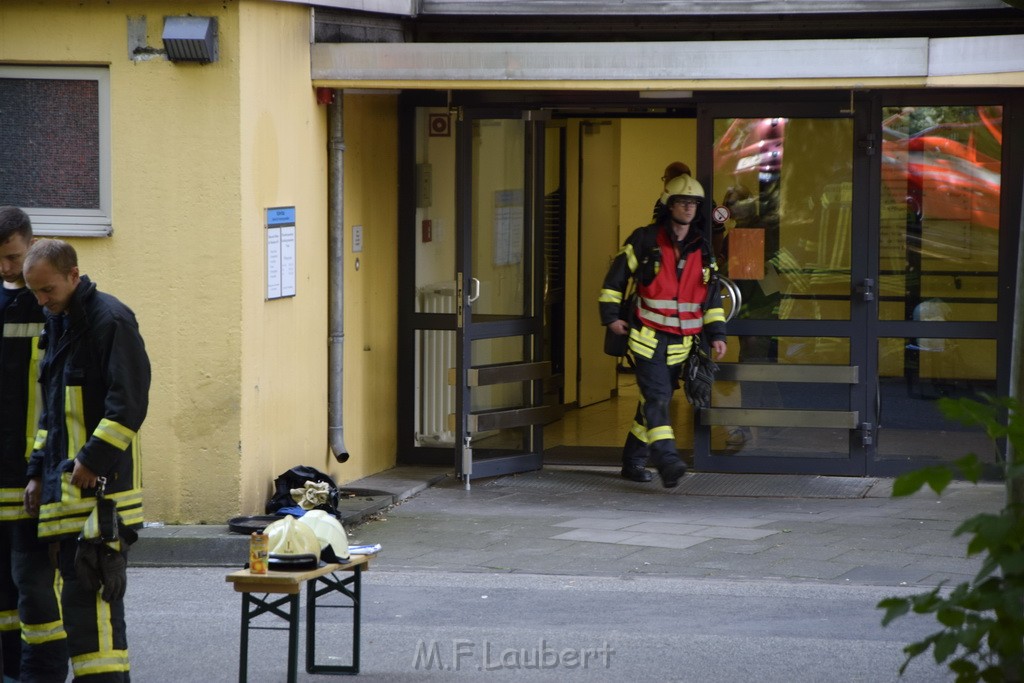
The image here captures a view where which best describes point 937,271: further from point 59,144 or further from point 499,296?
point 59,144

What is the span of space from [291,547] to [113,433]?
0.78 metres

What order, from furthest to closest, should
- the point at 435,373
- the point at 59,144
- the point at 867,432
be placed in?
the point at 435,373 → the point at 867,432 → the point at 59,144

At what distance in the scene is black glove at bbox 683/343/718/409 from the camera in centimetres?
982

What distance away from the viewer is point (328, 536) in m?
5.59

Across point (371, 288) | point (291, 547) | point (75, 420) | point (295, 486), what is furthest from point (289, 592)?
point (371, 288)

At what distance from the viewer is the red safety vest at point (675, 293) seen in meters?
9.77

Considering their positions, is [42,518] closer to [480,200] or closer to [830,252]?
[480,200]

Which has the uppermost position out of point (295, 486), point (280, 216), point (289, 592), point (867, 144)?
point (867, 144)

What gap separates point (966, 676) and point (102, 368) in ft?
11.0

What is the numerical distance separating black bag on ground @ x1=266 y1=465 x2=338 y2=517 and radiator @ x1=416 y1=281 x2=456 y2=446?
5.77 feet

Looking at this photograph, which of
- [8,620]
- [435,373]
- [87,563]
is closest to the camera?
[87,563]

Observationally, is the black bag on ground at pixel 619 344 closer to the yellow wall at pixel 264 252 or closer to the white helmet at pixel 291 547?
the yellow wall at pixel 264 252

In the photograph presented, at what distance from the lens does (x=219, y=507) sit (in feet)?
27.6

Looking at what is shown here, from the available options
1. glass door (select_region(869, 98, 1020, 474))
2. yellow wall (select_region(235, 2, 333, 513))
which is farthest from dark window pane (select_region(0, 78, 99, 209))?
glass door (select_region(869, 98, 1020, 474))
